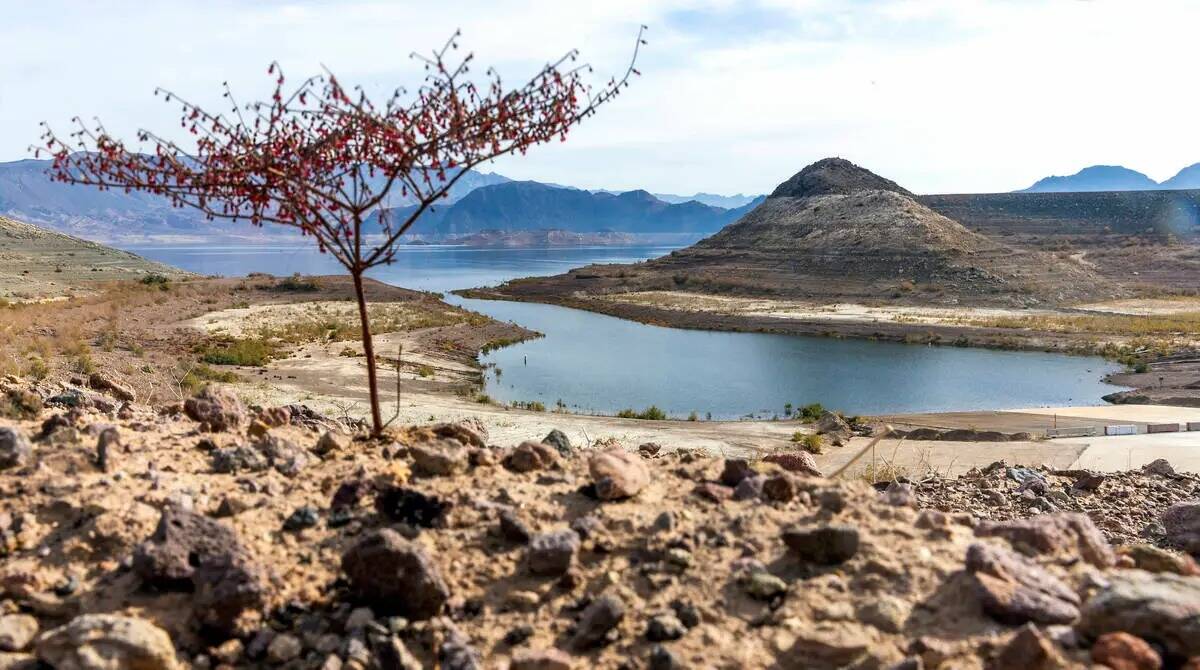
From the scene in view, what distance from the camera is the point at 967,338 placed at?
1633 inches

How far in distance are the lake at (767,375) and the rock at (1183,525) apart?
18.1m

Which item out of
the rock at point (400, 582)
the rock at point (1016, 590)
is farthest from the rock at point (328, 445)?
the rock at point (1016, 590)

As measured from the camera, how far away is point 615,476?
4.66m

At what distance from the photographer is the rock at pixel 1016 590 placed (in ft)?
10.8

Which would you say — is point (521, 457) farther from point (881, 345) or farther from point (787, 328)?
point (787, 328)

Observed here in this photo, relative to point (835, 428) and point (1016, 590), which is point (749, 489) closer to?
point (1016, 590)

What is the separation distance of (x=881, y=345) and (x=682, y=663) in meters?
40.3

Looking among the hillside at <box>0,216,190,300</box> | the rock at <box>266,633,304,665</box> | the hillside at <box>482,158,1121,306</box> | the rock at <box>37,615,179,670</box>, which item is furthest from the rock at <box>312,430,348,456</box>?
Answer: the hillside at <box>482,158,1121,306</box>

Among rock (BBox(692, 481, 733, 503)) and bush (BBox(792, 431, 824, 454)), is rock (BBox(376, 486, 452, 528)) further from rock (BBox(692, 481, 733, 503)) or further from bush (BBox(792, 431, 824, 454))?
bush (BBox(792, 431, 824, 454))

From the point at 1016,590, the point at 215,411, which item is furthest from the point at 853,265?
the point at 1016,590

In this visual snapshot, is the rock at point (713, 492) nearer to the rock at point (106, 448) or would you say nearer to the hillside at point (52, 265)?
the rock at point (106, 448)

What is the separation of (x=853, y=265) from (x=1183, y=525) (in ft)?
192

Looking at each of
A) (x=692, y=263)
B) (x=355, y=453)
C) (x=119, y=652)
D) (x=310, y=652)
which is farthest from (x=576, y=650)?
(x=692, y=263)

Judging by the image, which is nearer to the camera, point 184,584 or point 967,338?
point 184,584
